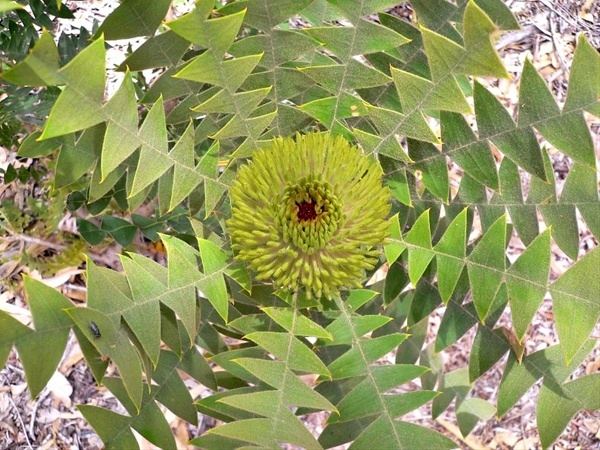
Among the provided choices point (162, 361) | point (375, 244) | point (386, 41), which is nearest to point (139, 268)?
point (162, 361)

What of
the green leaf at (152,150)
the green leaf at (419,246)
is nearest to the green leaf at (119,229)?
the green leaf at (152,150)

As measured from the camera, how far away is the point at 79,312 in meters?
0.78

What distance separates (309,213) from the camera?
0.98 meters

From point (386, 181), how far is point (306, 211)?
0.24 meters

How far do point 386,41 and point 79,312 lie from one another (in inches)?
24.3

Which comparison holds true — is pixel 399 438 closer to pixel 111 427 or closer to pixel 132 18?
pixel 111 427

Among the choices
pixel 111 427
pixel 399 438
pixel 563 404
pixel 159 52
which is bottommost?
pixel 111 427

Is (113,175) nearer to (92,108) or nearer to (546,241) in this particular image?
(92,108)

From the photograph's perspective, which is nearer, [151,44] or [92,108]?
[92,108]

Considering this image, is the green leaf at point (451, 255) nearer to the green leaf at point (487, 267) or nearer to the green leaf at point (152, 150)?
the green leaf at point (487, 267)

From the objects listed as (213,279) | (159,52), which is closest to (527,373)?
(213,279)

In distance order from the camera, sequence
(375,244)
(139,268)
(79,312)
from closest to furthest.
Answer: (79,312), (139,268), (375,244)

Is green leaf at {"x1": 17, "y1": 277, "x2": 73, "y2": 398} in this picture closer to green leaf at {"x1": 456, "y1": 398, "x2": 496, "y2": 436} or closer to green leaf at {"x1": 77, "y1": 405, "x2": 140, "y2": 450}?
green leaf at {"x1": 77, "y1": 405, "x2": 140, "y2": 450}

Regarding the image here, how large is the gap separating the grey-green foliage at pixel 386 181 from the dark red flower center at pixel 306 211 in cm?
15
